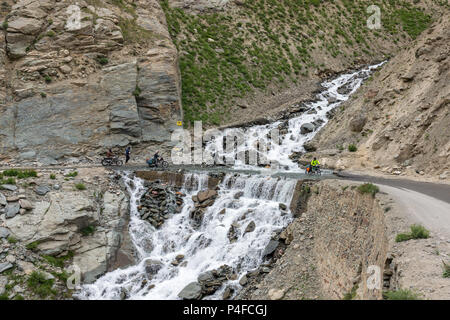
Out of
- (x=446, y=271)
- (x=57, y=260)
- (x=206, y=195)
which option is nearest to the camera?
(x=446, y=271)

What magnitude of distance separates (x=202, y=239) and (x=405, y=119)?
1629 centimetres

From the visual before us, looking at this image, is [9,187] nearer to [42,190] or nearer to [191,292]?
[42,190]

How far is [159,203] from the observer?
65.9 feet

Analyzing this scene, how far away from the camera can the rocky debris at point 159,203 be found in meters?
18.9

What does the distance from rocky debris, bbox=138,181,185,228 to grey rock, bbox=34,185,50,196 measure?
515 cm

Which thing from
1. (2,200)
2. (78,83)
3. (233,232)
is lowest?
(233,232)

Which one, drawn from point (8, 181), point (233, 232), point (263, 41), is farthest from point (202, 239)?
point (263, 41)

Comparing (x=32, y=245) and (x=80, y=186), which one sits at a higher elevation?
(x=80, y=186)

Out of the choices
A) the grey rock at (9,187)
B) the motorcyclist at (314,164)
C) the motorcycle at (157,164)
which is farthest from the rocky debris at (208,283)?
the motorcycle at (157,164)

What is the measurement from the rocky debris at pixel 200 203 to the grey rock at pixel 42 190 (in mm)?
8000

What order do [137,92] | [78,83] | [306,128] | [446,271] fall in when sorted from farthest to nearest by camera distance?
[306,128]
[137,92]
[78,83]
[446,271]

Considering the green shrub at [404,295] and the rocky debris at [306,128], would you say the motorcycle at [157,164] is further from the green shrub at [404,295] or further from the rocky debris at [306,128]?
the green shrub at [404,295]

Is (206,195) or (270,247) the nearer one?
(270,247)

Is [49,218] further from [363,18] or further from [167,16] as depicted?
[363,18]
